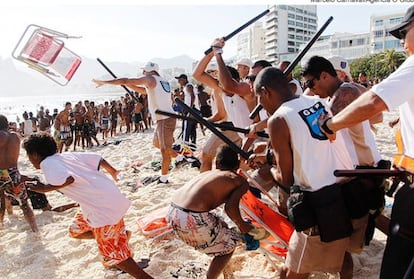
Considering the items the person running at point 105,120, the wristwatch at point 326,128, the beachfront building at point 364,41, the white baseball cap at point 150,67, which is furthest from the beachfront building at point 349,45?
the wristwatch at point 326,128

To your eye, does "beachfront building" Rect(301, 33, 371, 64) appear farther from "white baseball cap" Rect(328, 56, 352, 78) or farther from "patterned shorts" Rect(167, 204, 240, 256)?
"patterned shorts" Rect(167, 204, 240, 256)

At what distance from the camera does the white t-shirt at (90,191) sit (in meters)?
2.93

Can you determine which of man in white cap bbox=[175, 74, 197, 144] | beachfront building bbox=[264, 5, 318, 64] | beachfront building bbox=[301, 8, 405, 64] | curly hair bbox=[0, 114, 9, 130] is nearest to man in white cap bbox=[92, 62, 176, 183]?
curly hair bbox=[0, 114, 9, 130]

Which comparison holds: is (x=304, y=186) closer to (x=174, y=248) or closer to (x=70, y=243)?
(x=174, y=248)

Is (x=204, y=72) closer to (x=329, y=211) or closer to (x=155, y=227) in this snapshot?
(x=155, y=227)

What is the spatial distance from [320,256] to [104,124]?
16.3 meters

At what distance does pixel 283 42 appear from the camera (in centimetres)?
10981

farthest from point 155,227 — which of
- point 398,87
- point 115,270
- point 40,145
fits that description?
point 398,87

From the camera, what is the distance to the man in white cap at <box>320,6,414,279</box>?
1.69 m

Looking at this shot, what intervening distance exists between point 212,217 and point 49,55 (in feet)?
26.1

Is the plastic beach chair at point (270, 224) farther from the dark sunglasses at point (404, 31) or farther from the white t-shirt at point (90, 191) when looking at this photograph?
the dark sunglasses at point (404, 31)

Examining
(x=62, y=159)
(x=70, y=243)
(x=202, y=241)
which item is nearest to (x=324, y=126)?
(x=202, y=241)

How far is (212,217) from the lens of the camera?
9.48 feet

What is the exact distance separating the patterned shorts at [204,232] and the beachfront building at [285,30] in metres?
104
